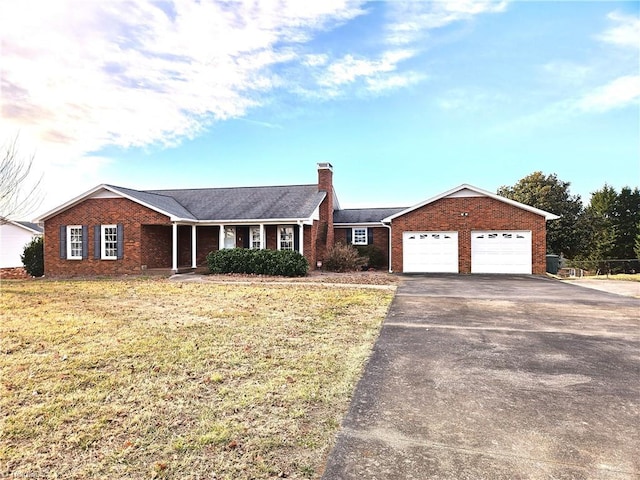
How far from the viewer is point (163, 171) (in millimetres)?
26812

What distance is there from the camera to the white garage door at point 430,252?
19919 mm

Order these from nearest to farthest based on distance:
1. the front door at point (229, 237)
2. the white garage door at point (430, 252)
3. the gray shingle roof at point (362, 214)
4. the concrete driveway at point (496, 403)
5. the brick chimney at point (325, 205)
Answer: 1. the concrete driveway at point (496, 403)
2. the white garage door at point (430, 252)
3. the front door at point (229, 237)
4. the brick chimney at point (325, 205)
5. the gray shingle roof at point (362, 214)

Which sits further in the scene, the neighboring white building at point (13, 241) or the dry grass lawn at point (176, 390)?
the neighboring white building at point (13, 241)

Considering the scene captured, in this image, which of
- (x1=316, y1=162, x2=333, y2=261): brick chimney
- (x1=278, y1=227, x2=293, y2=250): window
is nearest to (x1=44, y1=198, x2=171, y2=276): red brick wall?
(x1=278, y1=227, x2=293, y2=250): window

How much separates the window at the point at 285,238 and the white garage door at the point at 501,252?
9.71 meters

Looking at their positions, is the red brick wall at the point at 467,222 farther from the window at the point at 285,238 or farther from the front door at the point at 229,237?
the front door at the point at 229,237

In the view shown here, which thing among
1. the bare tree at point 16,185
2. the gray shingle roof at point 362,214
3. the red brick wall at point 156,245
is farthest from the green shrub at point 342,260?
the bare tree at point 16,185

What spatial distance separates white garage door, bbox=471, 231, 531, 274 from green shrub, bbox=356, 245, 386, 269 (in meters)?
5.86

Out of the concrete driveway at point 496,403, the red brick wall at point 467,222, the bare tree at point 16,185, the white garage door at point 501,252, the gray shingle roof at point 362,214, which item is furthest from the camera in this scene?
the gray shingle roof at point 362,214

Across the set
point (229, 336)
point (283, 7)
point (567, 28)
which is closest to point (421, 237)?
point (567, 28)

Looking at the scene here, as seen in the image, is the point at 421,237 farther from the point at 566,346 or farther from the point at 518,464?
the point at 518,464

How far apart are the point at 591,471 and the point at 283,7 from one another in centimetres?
1156

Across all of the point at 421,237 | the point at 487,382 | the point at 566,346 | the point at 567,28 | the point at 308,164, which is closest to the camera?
the point at 487,382

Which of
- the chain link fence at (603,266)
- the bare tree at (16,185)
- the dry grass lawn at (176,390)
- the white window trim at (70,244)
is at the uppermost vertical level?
the bare tree at (16,185)
